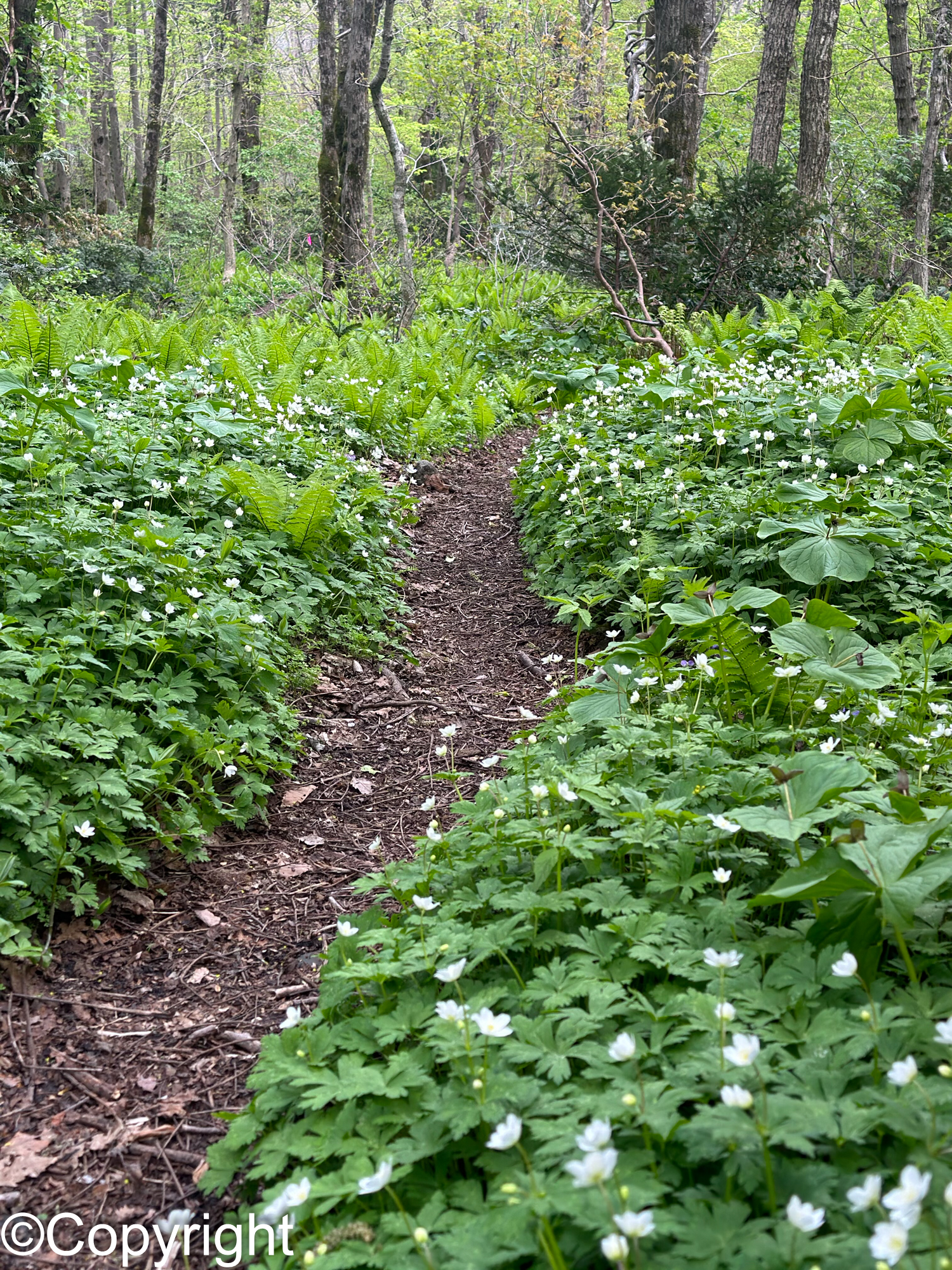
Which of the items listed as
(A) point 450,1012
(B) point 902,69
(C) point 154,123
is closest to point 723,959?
(A) point 450,1012

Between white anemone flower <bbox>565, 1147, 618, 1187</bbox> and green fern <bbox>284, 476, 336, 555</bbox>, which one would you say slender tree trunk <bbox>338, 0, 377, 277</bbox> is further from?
white anemone flower <bbox>565, 1147, 618, 1187</bbox>

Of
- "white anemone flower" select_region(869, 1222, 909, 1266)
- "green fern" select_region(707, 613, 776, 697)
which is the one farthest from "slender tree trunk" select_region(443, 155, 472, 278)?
"white anemone flower" select_region(869, 1222, 909, 1266)

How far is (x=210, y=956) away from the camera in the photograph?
274 cm

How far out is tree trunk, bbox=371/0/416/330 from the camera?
8938mm

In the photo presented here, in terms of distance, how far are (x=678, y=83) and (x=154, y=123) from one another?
8.20 metres

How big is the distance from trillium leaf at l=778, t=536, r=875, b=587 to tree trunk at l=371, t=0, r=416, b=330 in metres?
6.98

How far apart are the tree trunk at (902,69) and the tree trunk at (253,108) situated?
31.3ft

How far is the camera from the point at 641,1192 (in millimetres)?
1329

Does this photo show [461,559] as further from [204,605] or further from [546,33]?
[546,33]

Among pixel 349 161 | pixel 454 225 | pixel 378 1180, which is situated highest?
pixel 349 161

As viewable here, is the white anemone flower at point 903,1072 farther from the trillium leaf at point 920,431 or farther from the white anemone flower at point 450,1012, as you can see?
the trillium leaf at point 920,431

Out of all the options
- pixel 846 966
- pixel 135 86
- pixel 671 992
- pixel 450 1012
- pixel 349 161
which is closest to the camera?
pixel 846 966

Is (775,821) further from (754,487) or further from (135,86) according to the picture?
(135,86)
